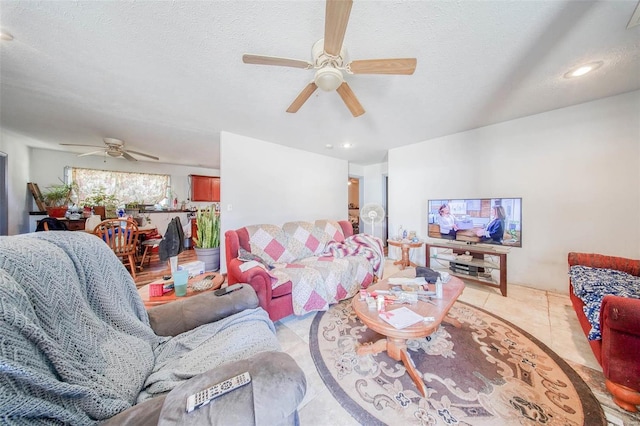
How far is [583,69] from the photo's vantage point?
182cm

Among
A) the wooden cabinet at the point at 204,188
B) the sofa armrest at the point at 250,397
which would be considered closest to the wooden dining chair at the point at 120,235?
the sofa armrest at the point at 250,397

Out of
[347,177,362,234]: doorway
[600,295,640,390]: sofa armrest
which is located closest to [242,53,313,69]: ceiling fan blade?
[600,295,640,390]: sofa armrest

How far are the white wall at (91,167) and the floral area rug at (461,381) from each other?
589 centimetres

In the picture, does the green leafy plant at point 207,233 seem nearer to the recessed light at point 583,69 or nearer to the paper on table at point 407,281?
the paper on table at point 407,281

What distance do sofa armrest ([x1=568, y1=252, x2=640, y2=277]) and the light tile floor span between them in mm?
540

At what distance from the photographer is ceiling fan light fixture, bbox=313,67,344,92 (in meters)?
1.43

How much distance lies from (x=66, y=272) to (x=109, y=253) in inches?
13.0

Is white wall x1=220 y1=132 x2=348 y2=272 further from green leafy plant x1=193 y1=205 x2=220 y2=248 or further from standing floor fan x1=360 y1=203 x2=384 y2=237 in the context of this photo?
standing floor fan x1=360 y1=203 x2=384 y2=237

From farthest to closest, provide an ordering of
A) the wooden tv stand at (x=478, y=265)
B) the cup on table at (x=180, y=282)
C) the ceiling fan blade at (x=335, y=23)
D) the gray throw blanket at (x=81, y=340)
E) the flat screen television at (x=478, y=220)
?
the flat screen television at (x=478, y=220) < the wooden tv stand at (x=478, y=265) < the cup on table at (x=180, y=282) < the ceiling fan blade at (x=335, y=23) < the gray throw blanket at (x=81, y=340)

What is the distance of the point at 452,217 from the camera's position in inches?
126

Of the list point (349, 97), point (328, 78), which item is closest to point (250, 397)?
point (328, 78)

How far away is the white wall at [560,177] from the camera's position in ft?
7.32

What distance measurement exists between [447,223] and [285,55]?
318cm

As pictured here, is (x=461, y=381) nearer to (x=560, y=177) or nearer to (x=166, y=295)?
(x=166, y=295)
